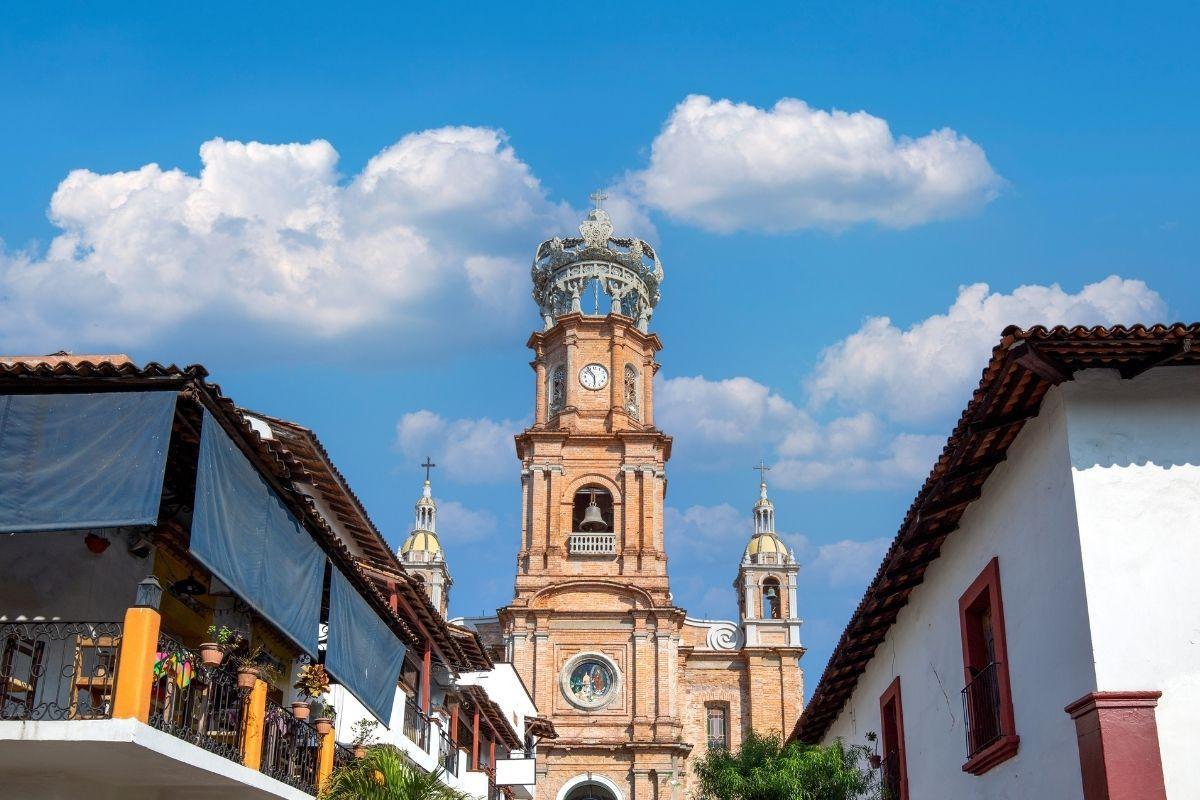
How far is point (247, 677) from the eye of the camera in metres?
14.7

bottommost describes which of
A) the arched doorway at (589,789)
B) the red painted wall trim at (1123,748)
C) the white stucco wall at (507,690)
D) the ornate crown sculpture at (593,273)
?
the red painted wall trim at (1123,748)

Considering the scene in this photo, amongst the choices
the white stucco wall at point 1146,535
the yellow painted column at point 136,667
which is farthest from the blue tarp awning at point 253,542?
the white stucco wall at point 1146,535

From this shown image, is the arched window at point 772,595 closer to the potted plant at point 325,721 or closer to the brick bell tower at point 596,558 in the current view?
the brick bell tower at point 596,558

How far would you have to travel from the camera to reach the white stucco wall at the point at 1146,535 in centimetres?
1118

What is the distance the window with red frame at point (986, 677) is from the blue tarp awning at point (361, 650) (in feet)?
24.9

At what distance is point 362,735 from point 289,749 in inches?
114

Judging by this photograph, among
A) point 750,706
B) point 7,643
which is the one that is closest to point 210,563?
point 7,643

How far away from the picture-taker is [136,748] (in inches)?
468

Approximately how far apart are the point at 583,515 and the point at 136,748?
40.9 metres

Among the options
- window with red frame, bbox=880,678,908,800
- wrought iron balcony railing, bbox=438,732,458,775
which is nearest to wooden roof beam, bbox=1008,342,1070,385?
window with red frame, bbox=880,678,908,800

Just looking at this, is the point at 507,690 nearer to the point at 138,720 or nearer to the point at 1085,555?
the point at 138,720

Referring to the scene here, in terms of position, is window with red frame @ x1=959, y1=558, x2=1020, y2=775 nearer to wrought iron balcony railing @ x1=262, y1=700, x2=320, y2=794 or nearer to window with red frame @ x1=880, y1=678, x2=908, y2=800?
window with red frame @ x1=880, y1=678, x2=908, y2=800

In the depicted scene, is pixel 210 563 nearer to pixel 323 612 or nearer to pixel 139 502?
pixel 139 502

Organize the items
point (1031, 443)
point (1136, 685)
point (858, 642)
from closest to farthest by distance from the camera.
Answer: point (1136, 685)
point (1031, 443)
point (858, 642)
